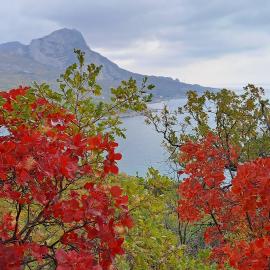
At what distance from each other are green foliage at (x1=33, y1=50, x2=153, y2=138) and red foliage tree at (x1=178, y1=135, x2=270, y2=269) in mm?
2492

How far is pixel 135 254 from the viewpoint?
20.9 feet

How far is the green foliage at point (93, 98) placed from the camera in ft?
23.9

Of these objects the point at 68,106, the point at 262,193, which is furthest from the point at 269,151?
the point at 68,106

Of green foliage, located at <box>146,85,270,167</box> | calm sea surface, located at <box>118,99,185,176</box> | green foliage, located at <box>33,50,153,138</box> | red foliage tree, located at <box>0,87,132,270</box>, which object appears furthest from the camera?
calm sea surface, located at <box>118,99,185,176</box>

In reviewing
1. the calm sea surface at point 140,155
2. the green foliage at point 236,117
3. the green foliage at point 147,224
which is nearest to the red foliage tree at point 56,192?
the green foliage at point 147,224

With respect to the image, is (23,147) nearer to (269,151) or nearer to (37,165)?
(37,165)

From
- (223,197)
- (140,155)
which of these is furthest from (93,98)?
(140,155)

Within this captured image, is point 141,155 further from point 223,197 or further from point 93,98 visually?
point 93,98

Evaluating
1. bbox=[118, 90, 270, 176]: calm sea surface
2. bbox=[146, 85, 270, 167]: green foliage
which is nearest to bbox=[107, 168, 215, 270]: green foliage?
bbox=[146, 85, 270, 167]: green foliage

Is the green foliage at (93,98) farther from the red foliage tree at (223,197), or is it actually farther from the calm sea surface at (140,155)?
the calm sea surface at (140,155)

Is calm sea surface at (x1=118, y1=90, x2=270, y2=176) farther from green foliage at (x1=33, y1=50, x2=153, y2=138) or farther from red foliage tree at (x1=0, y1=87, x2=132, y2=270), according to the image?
red foliage tree at (x1=0, y1=87, x2=132, y2=270)

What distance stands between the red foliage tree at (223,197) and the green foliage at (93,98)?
98.1 inches

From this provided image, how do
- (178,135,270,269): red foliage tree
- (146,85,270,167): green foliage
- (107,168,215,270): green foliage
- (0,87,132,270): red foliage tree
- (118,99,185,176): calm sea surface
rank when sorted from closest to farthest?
(0,87,132,270): red foliage tree < (107,168,215,270): green foliage < (178,135,270,269): red foliage tree < (146,85,270,167): green foliage < (118,99,185,176): calm sea surface

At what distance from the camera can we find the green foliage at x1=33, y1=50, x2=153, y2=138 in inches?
286
